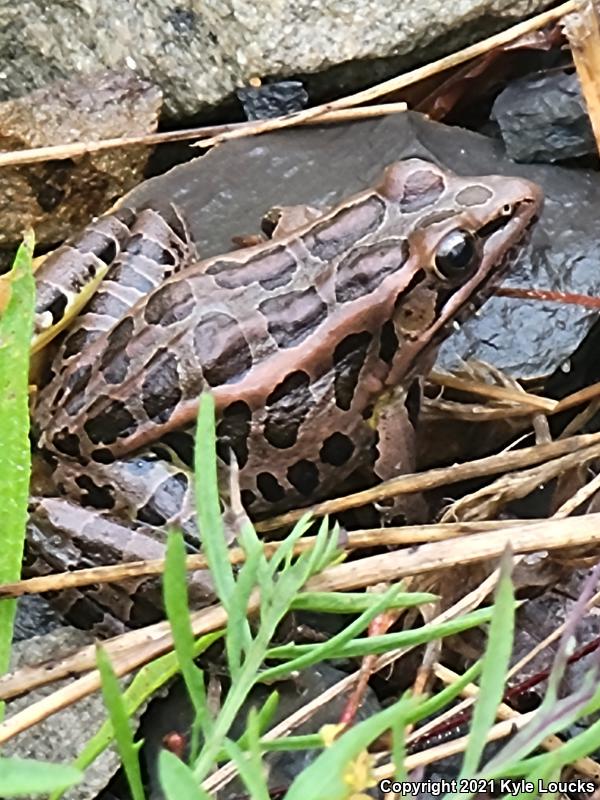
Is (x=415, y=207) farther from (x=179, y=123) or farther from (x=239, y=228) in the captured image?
(x=179, y=123)

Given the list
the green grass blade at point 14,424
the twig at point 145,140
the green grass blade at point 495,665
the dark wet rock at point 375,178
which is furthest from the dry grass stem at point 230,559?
the twig at point 145,140

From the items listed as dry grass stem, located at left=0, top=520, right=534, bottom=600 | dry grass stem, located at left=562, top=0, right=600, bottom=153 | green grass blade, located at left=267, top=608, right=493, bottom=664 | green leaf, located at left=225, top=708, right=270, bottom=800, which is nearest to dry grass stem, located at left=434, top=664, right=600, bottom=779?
dry grass stem, located at left=0, top=520, right=534, bottom=600

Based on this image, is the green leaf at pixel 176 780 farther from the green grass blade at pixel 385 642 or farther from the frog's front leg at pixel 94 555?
the frog's front leg at pixel 94 555

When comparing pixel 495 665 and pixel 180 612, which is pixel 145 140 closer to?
pixel 180 612

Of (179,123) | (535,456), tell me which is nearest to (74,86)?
(179,123)

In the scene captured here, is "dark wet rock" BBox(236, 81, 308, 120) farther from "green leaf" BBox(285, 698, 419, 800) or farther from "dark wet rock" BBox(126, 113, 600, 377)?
"green leaf" BBox(285, 698, 419, 800)

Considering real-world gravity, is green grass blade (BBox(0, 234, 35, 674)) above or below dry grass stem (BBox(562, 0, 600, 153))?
above

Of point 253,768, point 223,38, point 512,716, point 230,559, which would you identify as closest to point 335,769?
point 253,768
